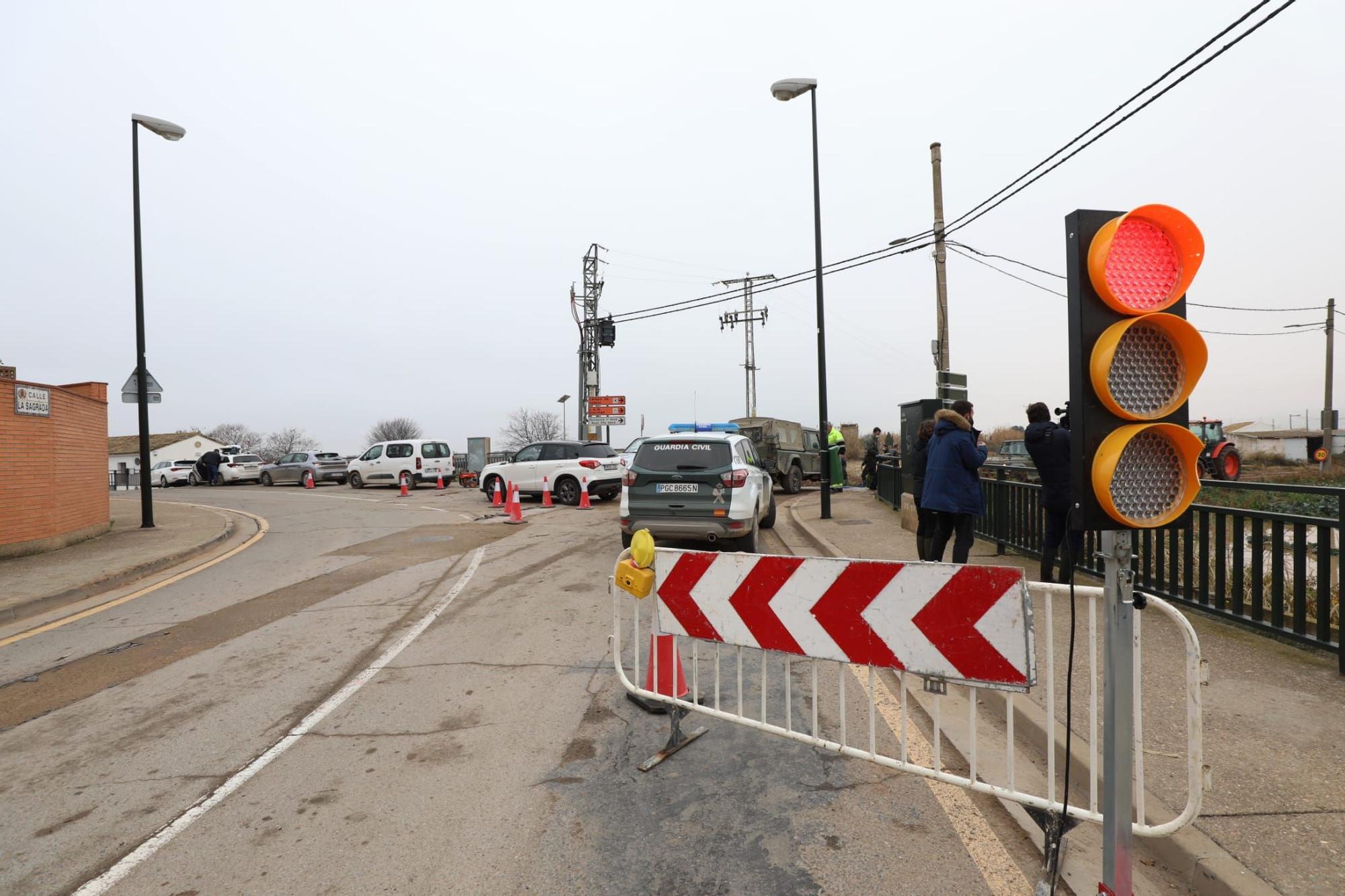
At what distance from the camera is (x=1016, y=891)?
259 centimetres

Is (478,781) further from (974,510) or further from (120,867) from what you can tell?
(974,510)

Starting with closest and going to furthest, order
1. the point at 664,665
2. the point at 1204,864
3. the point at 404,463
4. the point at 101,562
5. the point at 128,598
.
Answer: the point at 1204,864, the point at 664,665, the point at 128,598, the point at 101,562, the point at 404,463

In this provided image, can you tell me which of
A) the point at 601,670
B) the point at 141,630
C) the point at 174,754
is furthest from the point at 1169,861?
the point at 141,630

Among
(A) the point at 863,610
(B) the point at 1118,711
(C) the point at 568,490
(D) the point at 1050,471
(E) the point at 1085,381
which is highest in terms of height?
(E) the point at 1085,381

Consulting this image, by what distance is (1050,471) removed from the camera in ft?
21.5

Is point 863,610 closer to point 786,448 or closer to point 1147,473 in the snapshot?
point 1147,473

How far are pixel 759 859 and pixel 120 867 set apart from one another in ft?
8.52

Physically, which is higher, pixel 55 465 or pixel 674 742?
pixel 55 465

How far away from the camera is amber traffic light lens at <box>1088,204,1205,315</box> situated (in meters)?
2.16

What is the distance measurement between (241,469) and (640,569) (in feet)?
125

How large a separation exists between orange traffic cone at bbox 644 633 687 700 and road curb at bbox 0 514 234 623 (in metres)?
7.69

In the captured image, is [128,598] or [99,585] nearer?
[128,598]

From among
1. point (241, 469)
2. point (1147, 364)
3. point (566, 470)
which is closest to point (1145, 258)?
point (1147, 364)

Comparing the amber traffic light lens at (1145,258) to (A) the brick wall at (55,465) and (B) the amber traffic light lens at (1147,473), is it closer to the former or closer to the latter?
(B) the amber traffic light lens at (1147,473)
